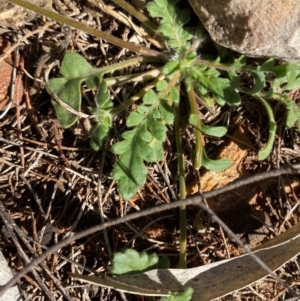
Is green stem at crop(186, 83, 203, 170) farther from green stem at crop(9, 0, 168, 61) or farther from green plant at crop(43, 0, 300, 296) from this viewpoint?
green stem at crop(9, 0, 168, 61)

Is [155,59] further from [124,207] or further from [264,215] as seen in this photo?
[264,215]

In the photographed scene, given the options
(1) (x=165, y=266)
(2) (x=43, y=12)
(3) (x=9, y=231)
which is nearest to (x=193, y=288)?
(1) (x=165, y=266)

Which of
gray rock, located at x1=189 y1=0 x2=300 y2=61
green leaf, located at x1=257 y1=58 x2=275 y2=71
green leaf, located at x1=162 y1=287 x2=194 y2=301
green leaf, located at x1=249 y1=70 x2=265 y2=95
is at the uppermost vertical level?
gray rock, located at x1=189 y1=0 x2=300 y2=61

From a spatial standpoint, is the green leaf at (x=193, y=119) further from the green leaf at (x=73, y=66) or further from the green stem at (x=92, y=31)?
the green leaf at (x=73, y=66)

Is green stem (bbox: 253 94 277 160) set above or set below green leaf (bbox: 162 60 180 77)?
below

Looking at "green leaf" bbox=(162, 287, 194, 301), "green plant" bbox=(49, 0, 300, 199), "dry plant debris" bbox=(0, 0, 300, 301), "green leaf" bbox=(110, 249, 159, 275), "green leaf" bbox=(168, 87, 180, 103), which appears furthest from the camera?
"dry plant debris" bbox=(0, 0, 300, 301)

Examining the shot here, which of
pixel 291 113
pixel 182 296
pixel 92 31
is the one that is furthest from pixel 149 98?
pixel 182 296

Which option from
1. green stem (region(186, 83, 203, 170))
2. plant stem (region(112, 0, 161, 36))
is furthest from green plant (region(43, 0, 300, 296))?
plant stem (region(112, 0, 161, 36))

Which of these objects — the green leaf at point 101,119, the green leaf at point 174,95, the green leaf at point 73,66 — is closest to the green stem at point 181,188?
the green leaf at point 174,95
